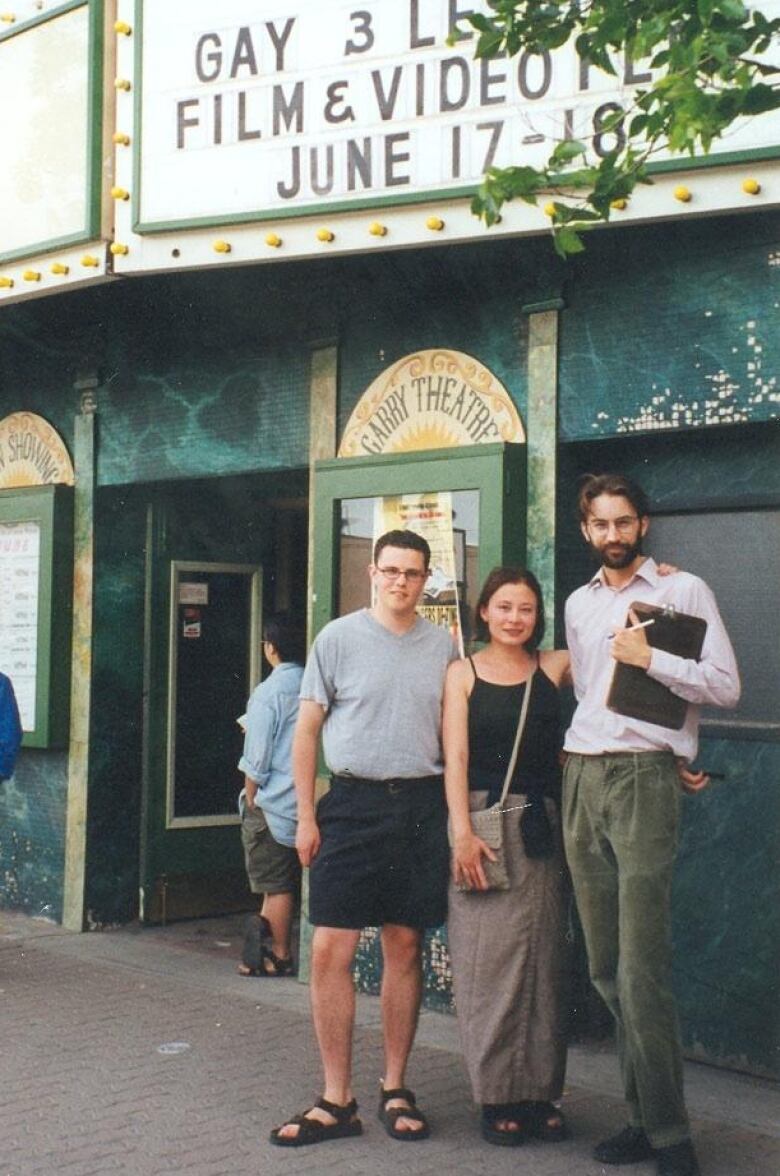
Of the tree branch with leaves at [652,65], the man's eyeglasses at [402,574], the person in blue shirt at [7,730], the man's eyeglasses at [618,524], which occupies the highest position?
the tree branch with leaves at [652,65]

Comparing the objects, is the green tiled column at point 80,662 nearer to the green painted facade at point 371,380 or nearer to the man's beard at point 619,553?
the green painted facade at point 371,380

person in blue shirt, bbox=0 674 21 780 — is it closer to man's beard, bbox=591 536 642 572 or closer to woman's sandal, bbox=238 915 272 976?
woman's sandal, bbox=238 915 272 976

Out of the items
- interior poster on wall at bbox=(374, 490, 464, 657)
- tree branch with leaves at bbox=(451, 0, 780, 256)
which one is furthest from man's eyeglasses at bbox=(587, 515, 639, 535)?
interior poster on wall at bbox=(374, 490, 464, 657)

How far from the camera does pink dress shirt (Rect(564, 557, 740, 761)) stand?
4641 millimetres

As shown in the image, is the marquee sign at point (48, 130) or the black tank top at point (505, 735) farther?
the marquee sign at point (48, 130)

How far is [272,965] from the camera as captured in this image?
737cm

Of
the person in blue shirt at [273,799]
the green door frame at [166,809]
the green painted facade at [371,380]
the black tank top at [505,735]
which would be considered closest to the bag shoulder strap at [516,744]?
the black tank top at [505,735]

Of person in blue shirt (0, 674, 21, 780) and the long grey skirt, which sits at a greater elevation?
person in blue shirt (0, 674, 21, 780)

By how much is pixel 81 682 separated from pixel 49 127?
2.88 m

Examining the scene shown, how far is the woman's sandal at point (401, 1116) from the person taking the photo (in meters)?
4.92

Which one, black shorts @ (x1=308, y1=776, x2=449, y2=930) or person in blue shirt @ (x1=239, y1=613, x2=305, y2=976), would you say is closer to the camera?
black shorts @ (x1=308, y1=776, x2=449, y2=930)

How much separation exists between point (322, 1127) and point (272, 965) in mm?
2486

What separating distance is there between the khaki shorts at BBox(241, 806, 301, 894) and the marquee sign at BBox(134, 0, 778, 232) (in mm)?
2815

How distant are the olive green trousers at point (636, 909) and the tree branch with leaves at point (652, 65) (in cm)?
168
